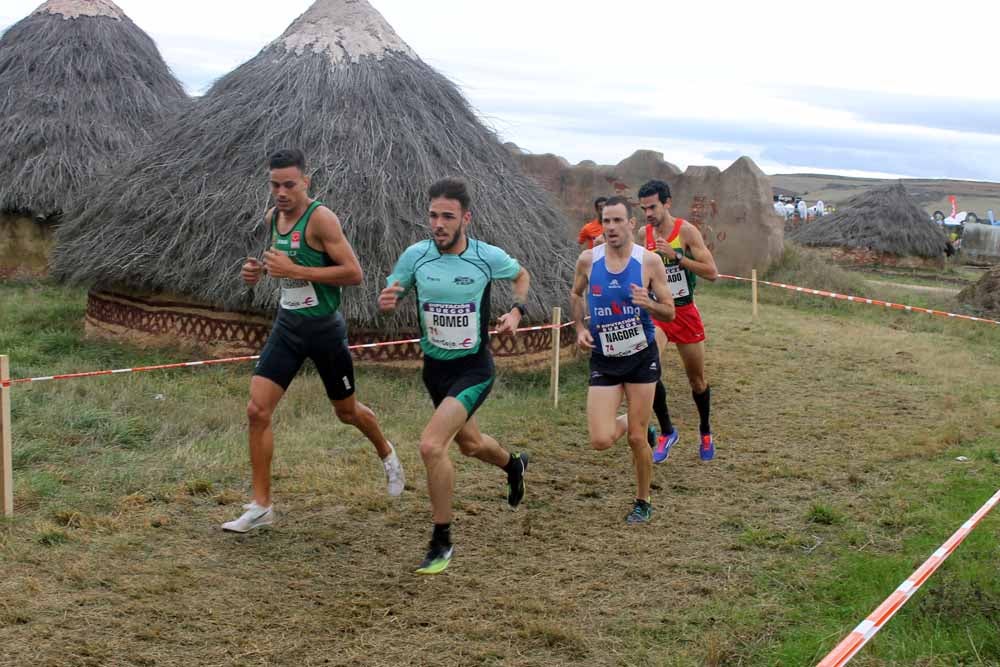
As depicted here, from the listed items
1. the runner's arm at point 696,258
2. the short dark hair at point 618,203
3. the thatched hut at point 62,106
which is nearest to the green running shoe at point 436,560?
A: the short dark hair at point 618,203

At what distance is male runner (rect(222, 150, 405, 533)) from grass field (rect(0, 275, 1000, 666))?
544mm

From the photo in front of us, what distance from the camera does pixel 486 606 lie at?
4398mm

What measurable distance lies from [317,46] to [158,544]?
23.2ft

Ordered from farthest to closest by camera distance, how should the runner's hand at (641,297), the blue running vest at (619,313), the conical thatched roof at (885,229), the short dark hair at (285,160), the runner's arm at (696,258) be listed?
the conical thatched roof at (885,229) → the runner's arm at (696,258) → the blue running vest at (619,313) → the runner's hand at (641,297) → the short dark hair at (285,160)

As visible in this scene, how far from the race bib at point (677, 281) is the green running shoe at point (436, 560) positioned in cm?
290

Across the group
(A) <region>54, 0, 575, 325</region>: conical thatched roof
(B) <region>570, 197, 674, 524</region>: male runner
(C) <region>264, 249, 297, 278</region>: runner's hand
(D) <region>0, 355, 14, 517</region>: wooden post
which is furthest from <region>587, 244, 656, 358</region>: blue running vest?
(A) <region>54, 0, 575, 325</region>: conical thatched roof

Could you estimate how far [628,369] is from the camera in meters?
5.59

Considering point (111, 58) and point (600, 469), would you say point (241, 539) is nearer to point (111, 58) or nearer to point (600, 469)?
point (600, 469)

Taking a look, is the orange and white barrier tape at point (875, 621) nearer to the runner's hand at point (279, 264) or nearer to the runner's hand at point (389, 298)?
the runner's hand at point (389, 298)

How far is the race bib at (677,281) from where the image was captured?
275 inches

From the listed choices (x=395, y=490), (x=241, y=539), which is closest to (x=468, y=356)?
(x=395, y=490)

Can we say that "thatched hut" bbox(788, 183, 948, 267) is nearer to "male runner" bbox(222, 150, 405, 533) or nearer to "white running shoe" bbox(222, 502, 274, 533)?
"male runner" bbox(222, 150, 405, 533)

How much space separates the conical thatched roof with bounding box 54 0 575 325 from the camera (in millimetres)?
9422

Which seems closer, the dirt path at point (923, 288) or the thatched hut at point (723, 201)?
the thatched hut at point (723, 201)
